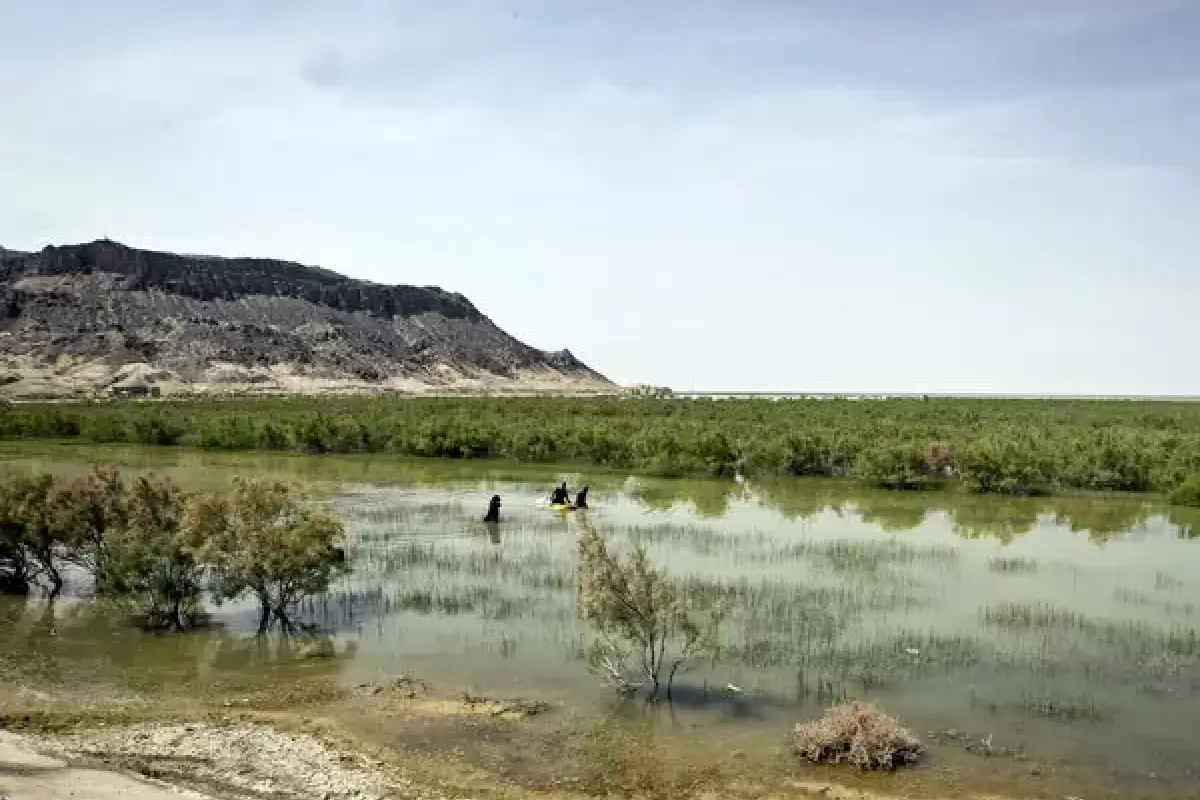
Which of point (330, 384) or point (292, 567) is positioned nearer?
point (292, 567)

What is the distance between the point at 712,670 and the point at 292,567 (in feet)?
25.8

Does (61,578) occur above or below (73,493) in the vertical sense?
below

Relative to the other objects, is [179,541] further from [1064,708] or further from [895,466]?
[895,466]

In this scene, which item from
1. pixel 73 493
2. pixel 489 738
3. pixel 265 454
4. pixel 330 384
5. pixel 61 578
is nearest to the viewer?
pixel 489 738

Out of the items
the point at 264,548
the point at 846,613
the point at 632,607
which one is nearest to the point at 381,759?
the point at 632,607

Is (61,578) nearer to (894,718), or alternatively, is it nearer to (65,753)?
(65,753)

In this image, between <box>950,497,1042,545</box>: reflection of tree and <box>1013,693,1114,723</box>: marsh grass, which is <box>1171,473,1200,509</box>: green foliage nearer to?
<box>950,497,1042,545</box>: reflection of tree

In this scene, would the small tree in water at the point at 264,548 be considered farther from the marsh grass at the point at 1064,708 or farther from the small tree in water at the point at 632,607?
the marsh grass at the point at 1064,708

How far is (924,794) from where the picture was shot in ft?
38.0

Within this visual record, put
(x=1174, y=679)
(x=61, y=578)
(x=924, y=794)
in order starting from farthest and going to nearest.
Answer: (x=61, y=578), (x=1174, y=679), (x=924, y=794)

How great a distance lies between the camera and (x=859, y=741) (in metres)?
12.4

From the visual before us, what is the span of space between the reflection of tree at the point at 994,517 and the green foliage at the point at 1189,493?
507cm

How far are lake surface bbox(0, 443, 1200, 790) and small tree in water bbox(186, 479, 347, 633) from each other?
2.55 feet

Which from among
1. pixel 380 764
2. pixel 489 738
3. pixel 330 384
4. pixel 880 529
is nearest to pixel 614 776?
pixel 489 738
